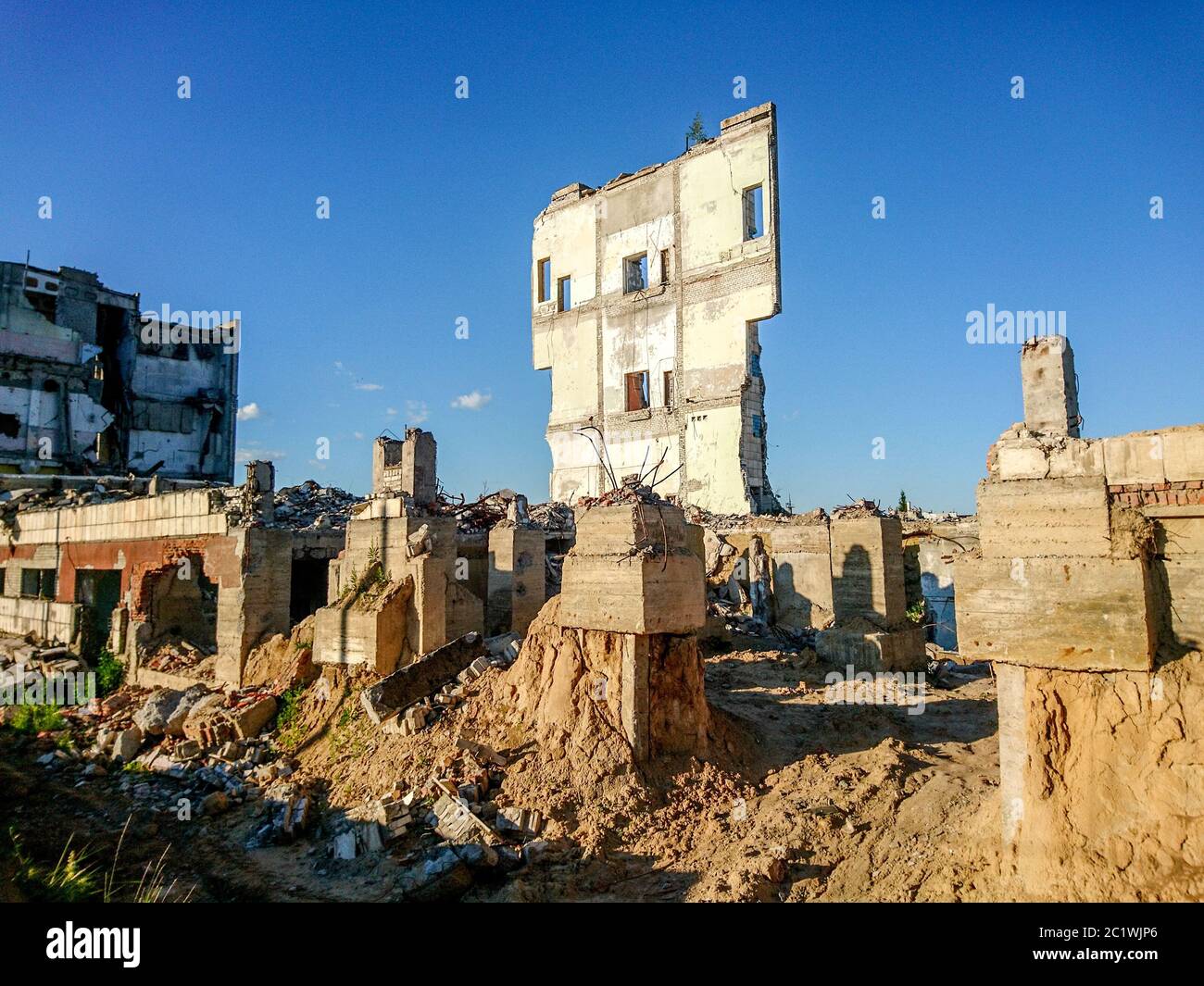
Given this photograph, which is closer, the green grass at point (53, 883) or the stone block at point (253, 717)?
the green grass at point (53, 883)

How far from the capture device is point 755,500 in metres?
23.3

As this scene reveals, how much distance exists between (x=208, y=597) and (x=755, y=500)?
15.6 m

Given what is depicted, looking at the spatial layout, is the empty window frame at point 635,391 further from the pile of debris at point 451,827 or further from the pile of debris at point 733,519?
the pile of debris at point 451,827

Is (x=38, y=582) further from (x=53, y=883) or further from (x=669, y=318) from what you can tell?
(x=669, y=318)

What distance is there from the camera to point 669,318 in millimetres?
25609

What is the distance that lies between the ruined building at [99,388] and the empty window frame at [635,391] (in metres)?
21.6

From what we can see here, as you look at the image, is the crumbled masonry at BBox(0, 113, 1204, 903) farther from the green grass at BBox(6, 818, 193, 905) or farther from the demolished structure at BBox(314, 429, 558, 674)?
the green grass at BBox(6, 818, 193, 905)

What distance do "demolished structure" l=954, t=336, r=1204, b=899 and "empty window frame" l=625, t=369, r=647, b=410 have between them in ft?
74.3

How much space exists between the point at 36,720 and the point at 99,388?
25346 mm

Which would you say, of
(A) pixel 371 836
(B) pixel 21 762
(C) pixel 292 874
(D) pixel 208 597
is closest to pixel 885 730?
(A) pixel 371 836

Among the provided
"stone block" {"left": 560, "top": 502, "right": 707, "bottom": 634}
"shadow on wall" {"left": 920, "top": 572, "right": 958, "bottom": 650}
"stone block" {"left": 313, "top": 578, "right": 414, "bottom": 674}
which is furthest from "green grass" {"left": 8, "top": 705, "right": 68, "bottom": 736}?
"shadow on wall" {"left": 920, "top": 572, "right": 958, "bottom": 650}

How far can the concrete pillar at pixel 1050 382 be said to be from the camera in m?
5.45

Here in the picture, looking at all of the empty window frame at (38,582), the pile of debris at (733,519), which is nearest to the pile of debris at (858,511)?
the pile of debris at (733,519)

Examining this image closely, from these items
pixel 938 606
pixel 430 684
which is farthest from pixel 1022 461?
pixel 938 606
